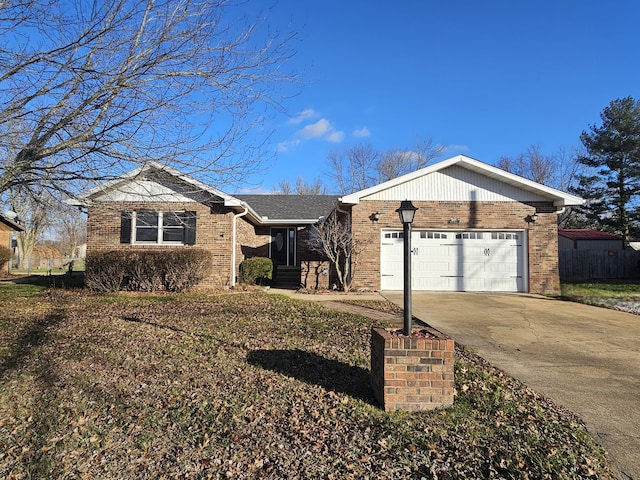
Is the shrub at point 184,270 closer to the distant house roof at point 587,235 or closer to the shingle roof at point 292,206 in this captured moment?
the shingle roof at point 292,206

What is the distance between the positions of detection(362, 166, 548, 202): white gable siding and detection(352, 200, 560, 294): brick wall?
Result: 190 mm

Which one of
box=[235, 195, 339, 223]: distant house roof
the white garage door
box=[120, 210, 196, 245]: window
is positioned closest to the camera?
the white garage door

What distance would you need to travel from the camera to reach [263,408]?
3.43m

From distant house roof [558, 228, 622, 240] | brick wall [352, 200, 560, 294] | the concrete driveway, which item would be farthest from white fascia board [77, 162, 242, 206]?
distant house roof [558, 228, 622, 240]

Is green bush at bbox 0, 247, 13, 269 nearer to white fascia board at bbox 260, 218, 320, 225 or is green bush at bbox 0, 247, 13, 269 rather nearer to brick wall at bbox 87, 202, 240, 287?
brick wall at bbox 87, 202, 240, 287

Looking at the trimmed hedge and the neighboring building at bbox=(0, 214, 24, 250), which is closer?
the trimmed hedge

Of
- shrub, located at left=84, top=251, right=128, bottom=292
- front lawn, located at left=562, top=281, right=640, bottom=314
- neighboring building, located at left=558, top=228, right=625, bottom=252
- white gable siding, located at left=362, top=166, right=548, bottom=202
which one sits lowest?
front lawn, located at left=562, top=281, right=640, bottom=314

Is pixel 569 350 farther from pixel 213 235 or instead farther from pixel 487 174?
pixel 213 235

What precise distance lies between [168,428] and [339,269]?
9485mm

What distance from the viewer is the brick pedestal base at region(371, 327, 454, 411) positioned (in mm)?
3369

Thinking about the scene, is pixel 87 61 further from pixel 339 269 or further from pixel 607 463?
pixel 339 269

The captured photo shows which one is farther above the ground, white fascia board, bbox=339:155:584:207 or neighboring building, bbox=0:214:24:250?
white fascia board, bbox=339:155:584:207

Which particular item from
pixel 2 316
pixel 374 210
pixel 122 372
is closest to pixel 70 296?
pixel 2 316

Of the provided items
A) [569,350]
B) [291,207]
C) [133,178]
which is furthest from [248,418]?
[291,207]
